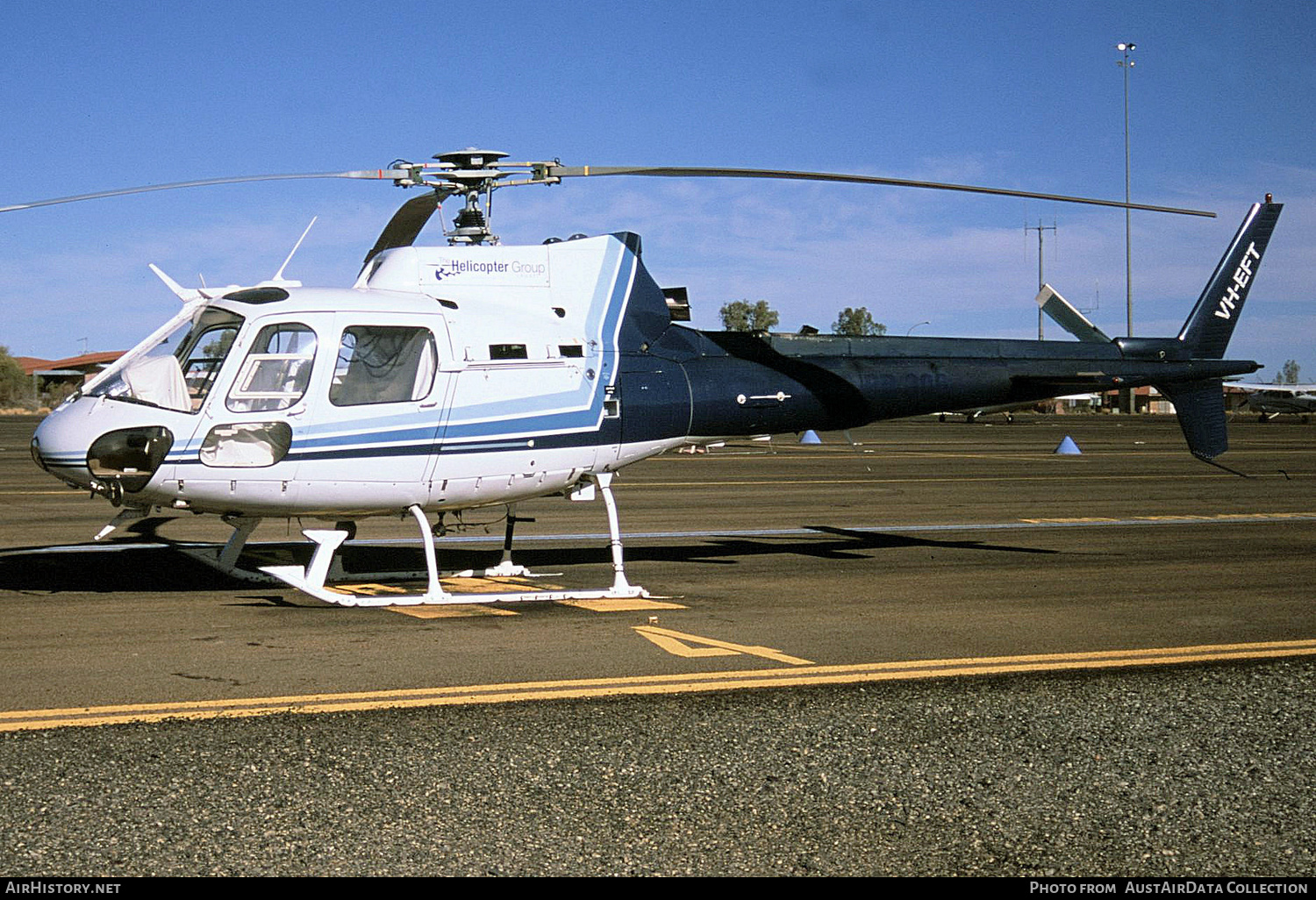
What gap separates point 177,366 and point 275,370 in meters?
0.77

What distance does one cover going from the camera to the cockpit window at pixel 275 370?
1046 centimetres

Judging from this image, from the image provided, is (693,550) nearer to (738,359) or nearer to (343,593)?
(738,359)

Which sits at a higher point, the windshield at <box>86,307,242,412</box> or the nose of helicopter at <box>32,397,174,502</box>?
Answer: the windshield at <box>86,307,242,412</box>

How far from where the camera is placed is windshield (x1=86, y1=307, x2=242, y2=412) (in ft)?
34.0

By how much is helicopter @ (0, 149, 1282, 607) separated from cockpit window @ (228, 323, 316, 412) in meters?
0.02

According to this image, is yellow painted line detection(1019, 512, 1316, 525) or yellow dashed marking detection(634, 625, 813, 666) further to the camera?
yellow painted line detection(1019, 512, 1316, 525)

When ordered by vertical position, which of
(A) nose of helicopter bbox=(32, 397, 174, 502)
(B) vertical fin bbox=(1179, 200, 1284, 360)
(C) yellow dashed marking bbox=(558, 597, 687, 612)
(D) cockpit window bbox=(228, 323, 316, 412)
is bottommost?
(C) yellow dashed marking bbox=(558, 597, 687, 612)

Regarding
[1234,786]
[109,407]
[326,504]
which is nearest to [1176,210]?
[1234,786]

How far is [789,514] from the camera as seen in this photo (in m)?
19.8

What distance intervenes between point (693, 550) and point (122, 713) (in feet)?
29.1

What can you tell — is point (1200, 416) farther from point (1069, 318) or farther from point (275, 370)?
point (275, 370)

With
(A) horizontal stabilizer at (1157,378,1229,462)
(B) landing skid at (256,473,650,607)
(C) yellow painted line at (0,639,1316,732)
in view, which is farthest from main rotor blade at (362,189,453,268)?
(A) horizontal stabilizer at (1157,378,1229,462)

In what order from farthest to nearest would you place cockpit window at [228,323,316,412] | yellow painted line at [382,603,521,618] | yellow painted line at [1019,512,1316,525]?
yellow painted line at [1019,512,1316,525] < yellow painted line at [382,603,521,618] < cockpit window at [228,323,316,412]

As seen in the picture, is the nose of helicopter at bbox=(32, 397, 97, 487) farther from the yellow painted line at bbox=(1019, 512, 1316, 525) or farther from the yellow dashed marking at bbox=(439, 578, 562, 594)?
the yellow painted line at bbox=(1019, 512, 1316, 525)
